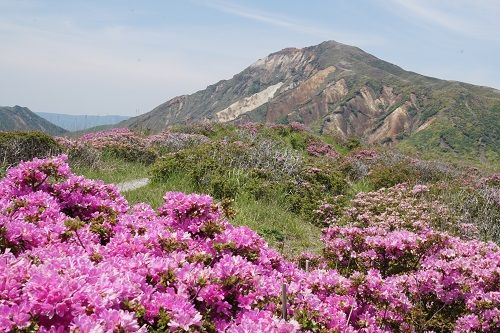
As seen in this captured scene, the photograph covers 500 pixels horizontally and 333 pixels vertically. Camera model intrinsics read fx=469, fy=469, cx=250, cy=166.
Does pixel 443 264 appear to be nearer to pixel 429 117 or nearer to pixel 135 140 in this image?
pixel 135 140

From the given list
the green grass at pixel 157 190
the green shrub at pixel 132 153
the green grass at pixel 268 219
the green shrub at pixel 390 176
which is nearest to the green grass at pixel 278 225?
the green grass at pixel 268 219

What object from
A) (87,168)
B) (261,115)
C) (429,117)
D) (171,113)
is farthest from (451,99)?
(171,113)

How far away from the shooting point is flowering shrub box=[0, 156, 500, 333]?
236 centimetres

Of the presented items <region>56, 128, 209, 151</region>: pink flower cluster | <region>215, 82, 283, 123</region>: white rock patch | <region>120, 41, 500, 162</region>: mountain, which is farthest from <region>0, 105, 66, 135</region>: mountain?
<region>56, 128, 209, 151</region>: pink flower cluster

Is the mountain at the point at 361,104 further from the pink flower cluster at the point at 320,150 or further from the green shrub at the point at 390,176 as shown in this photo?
the green shrub at the point at 390,176

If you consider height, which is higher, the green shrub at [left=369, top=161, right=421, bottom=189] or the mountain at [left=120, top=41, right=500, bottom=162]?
the mountain at [left=120, top=41, right=500, bottom=162]

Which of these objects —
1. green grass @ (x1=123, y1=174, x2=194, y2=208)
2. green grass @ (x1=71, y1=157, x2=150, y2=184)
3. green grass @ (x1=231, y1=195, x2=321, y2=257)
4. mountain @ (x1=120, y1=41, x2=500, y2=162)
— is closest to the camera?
green grass @ (x1=231, y1=195, x2=321, y2=257)

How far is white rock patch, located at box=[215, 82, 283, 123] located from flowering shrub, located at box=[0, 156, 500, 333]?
315ft

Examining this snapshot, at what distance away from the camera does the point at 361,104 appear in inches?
3209

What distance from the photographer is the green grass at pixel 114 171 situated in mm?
12812

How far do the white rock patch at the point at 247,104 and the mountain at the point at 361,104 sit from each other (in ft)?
0.81

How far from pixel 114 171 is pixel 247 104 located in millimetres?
98785

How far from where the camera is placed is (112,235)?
13.4ft

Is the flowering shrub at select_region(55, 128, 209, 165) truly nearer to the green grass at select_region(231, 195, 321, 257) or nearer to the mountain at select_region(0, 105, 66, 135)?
the green grass at select_region(231, 195, 321, 257)
